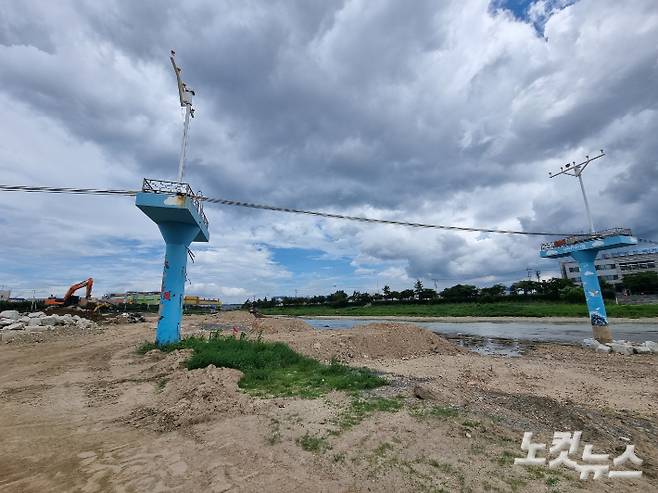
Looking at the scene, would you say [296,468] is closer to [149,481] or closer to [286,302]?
[149,481]

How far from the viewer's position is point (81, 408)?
7250 millimetres

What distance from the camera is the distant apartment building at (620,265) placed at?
78.2 meters

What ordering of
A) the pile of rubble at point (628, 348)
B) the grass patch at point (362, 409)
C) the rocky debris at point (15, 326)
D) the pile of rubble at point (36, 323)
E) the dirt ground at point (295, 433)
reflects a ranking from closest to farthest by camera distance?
1. the dirt ground at point (295, 433)
2. the grass patch at point (362, 409)
3. the pile of rubble at point (628, 348)
4. the rocky debris at point (15, 326)
5. the pile of rubble at point (36, 323)

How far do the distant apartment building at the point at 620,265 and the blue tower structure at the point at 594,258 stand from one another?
69623 mm

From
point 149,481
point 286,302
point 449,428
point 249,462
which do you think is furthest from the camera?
point 286,302

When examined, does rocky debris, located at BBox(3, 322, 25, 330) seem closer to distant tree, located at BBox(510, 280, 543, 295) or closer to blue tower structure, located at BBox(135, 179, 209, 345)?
blue tower structure, located at BBox(135, 179, 209, 345)

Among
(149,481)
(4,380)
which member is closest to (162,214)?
(4,380)

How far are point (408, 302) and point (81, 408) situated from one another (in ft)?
269

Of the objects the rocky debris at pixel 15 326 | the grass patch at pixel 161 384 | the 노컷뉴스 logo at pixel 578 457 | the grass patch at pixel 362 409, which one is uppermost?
the rocky debris at pixel 15 326

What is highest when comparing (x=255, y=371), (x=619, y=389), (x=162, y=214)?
(x=162, y=214)

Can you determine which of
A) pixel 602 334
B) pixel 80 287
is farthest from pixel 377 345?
pixel 80 287

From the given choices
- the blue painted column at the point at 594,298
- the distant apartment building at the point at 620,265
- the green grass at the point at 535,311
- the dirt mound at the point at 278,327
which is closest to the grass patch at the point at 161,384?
the dirt mound at the point at 278,327

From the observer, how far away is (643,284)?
64.2 m

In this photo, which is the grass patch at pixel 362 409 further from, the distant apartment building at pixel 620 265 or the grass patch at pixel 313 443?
the distant apartment building at pixel 620 265
